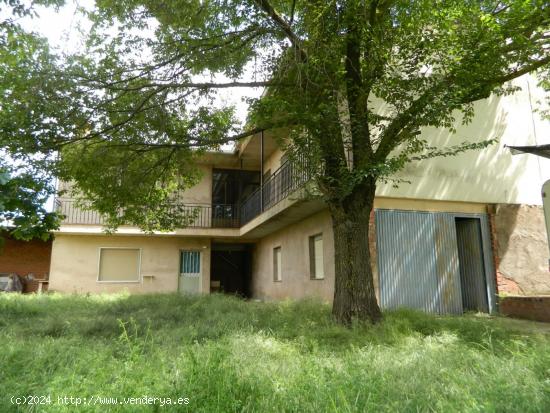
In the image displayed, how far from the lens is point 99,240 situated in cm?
1747

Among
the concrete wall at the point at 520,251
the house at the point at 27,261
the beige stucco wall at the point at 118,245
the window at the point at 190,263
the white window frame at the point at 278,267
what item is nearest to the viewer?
the concrete wall at the point at 520,251

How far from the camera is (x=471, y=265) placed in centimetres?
1086

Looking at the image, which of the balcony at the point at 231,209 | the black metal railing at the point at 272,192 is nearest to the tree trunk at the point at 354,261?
the black metal railing at the point at 272,192

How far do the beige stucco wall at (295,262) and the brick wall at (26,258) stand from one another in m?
10.1

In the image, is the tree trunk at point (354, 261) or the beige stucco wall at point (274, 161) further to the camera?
the beige stucco wall at point (274, 161)

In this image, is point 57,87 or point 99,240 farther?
point 99,240

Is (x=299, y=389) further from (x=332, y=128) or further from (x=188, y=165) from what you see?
(x=188, y=165)

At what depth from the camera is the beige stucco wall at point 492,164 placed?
10.4 m

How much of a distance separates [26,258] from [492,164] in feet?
64.7

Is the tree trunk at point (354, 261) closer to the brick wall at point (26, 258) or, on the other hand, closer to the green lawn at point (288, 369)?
the green lawn at point (288, 369)

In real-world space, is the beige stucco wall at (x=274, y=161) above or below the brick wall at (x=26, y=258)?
above

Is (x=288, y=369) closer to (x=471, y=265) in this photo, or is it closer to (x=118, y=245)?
(x=471, y=265)

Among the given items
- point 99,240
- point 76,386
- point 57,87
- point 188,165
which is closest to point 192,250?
point 99,240

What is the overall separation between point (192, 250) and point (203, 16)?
1254 cm
